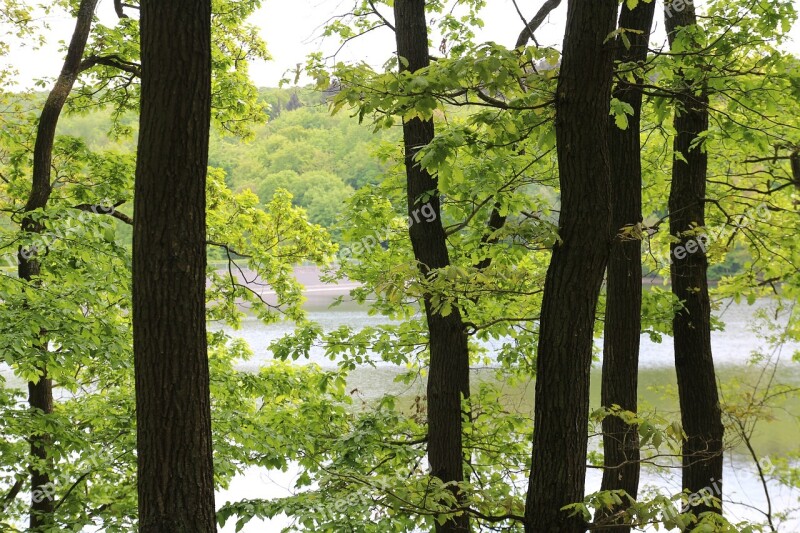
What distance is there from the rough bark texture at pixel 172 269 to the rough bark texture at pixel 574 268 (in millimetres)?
1419

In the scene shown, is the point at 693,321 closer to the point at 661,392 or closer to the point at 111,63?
the point at 661,392

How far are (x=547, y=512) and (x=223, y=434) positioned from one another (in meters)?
4.01

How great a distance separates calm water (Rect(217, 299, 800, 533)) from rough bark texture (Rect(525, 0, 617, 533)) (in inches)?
167

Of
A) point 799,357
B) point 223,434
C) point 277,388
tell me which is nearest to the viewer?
point 223,434

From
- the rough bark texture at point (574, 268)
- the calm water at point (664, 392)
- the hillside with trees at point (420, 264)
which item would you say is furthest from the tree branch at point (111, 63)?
the rough bark texture at point (574, 268)

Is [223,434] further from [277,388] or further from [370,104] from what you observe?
[370,104]

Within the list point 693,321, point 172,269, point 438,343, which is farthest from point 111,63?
point 693,321

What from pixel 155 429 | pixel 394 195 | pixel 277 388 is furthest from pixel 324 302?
pixel 155 429

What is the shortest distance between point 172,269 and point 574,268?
1610 millimetres

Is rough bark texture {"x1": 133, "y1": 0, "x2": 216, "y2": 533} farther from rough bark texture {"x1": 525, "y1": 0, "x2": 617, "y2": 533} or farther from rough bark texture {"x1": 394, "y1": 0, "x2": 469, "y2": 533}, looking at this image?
rough bark texture {"x1": 394, "y1": 0, "x2": 469, "y2": 533}

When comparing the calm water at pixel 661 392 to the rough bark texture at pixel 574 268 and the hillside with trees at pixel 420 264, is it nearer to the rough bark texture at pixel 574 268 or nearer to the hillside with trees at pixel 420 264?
the hillside with trees at pixel 420 264

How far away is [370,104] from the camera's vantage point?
270cm

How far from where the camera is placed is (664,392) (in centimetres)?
735

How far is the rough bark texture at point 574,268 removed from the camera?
2.63 metres
